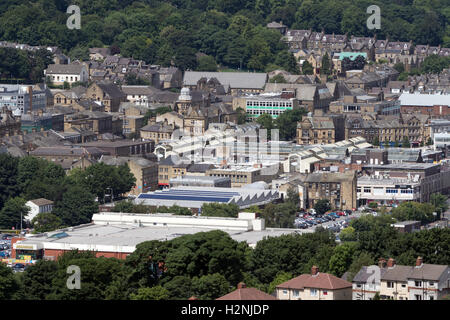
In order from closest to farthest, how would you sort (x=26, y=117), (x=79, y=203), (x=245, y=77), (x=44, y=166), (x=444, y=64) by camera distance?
(x=79, y=203), (x=44, y=166), (x=26, y=117), (x=245, y=77), (x=444, y=64)

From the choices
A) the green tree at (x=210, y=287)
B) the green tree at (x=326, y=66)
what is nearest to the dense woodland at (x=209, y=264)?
the green tree at (x=210, y=287)

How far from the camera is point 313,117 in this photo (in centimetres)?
9169

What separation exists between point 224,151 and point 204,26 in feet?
150

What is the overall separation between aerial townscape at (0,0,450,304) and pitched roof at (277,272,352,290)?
0.09 m

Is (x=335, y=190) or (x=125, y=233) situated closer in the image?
(x=125, y=233)

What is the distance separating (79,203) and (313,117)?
1020 inches

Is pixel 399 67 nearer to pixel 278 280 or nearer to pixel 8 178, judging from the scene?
pixel 8 178

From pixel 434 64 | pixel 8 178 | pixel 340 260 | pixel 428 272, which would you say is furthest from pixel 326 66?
pixel 428 272

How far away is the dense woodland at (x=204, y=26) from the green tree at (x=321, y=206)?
44611 mm

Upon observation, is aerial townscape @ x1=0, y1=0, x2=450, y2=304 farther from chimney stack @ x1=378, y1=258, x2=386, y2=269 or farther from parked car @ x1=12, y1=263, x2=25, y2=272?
parked car @ x1=12, y1=263, x2=25, y2=272

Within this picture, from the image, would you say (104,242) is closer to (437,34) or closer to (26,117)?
(26,117)

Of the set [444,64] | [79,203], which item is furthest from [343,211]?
[444,64]

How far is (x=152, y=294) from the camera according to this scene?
42500mm

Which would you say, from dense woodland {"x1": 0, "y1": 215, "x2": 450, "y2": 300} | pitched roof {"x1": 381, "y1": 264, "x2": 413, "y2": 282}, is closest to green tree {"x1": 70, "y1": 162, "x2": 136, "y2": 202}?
dense woodland {"x1": 0, "y1": 215, "x2": 450, "y2": 300}
